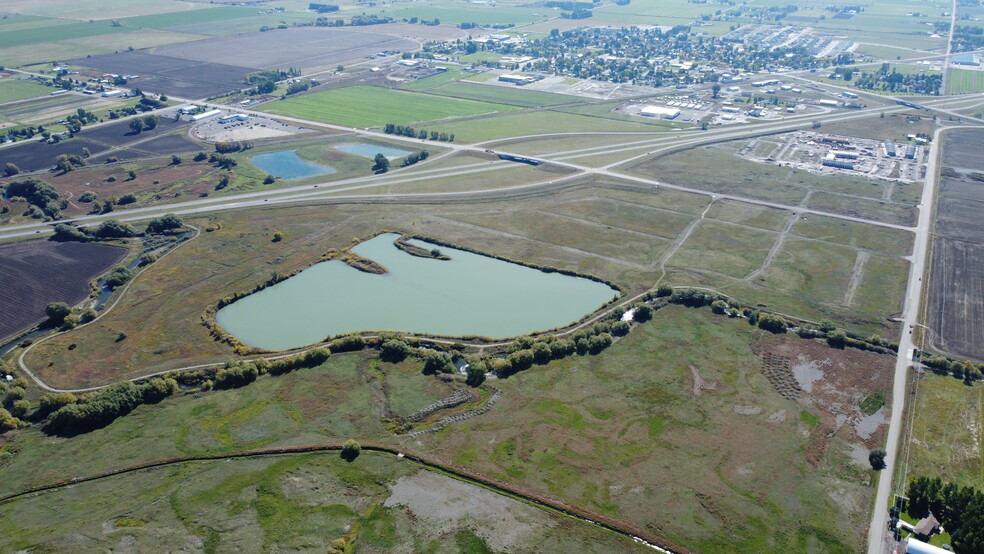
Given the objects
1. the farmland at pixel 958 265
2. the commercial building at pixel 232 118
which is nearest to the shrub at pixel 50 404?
the farmland at pixel 958 265

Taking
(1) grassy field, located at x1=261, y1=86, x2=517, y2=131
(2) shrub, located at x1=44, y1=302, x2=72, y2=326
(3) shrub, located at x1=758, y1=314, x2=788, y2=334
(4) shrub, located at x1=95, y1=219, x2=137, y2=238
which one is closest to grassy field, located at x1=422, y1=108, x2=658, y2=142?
(1) grassy field, located at x1=261, y1=86, x2=517, y2=131

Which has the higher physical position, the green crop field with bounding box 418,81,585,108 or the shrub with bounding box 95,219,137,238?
the green crop field with bounding box 418,81,585,108

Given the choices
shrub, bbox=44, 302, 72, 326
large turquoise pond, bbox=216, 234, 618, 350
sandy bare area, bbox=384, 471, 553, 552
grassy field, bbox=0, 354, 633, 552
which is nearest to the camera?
grassy field, bbox=0, 354, 633, 552

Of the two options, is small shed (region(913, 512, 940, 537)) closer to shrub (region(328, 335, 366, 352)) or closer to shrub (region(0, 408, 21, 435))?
shrub (region(328, 335, 366, 352))

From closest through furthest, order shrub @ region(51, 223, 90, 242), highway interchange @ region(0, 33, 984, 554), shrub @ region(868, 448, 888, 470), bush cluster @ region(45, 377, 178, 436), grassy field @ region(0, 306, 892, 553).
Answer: grassy field @ region(0, 306, 892, 553)
shrub @ region(868, 448, 888, 470)
bush cluster @ region(45, 377, 178, 436)
highway interchange @ region(0, 33, 984, 554)
shrub @ region(51, 223, 90, 242)

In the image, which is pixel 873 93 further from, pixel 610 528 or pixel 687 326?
pixel 610 528

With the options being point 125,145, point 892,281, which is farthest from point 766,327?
point 125,145
